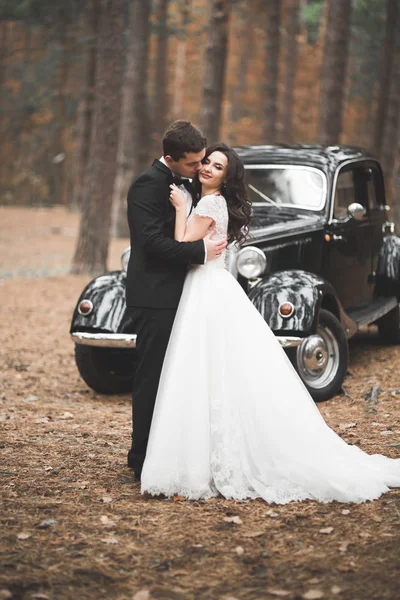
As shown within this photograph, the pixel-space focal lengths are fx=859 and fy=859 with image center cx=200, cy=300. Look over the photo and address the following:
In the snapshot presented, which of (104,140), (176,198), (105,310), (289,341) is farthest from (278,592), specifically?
(104,140)

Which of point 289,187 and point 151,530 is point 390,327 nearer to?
point 289,187

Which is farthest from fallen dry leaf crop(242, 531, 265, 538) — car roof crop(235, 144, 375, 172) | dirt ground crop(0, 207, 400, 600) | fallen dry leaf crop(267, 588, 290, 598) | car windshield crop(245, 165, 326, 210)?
car roof crop(235, 144, 375, 172)

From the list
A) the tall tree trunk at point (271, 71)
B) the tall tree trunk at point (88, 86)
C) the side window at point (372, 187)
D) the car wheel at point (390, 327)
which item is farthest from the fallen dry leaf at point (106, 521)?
the tall tree trunk at point (88, 86)

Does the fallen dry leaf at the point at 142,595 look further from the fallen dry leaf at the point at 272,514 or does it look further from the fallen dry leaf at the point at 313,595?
the fallen dry leaf at the point at 272,514

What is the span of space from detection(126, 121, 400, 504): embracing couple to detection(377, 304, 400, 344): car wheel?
467 centimetres

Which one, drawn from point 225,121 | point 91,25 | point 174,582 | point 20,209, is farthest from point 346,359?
point 225,121

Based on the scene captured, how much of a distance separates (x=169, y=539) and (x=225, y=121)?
139 ft

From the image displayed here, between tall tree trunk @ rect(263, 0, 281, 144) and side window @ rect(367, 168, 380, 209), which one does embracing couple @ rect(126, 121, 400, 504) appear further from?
tall tree trunk @ rect(263, 0, 281, 144)

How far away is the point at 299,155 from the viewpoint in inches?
335

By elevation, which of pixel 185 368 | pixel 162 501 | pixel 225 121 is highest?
pixel 225 121

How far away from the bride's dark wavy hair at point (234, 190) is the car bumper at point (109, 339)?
6.83ft

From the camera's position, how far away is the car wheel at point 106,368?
7684 millimetres

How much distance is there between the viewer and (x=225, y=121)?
45.3m

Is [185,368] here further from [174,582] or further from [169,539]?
[174,582]
